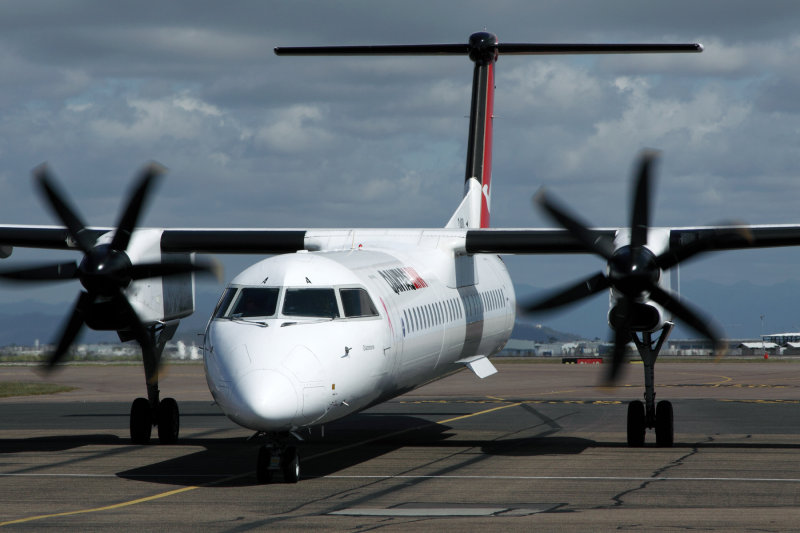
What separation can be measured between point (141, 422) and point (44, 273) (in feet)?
11.6

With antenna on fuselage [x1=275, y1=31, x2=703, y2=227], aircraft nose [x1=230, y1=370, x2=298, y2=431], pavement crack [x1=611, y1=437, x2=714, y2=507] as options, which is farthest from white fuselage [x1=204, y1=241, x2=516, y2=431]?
antenna on fuselage [x1=275, y1=31, x2=703, y2=227]

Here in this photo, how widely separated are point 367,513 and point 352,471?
4.15 metres

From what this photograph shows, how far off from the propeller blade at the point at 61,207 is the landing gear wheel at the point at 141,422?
3.41m

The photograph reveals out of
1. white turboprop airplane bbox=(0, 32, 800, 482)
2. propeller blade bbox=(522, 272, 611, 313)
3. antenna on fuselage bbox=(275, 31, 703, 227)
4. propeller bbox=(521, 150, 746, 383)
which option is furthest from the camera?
antenna on fuselage bbox=(275, 31, 703, 227)

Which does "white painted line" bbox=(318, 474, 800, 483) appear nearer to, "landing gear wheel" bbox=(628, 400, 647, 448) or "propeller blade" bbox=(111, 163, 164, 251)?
"landing gear wheel" bbox=(628, 400, 647, 448)

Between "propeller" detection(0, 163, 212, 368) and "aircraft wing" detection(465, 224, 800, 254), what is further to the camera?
"aircraft wing" detection(465, 224, 800, 254)

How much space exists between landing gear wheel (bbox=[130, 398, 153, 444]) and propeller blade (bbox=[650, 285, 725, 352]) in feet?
33.4

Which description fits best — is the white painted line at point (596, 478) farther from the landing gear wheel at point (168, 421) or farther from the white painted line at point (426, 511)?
the landing gear wheel at point (168, 421)

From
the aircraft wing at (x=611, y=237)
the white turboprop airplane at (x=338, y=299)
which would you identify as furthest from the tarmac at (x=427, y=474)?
the aircraft wing at (x=611, y=237)

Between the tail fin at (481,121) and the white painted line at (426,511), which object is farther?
the tail fin at (481,121)

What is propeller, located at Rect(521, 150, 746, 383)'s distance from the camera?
18219 millimetres

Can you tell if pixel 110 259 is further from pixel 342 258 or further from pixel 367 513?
pixel 367 513

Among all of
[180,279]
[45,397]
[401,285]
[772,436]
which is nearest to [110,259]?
[180,279]

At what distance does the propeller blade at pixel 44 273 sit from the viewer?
20000 millimetres
